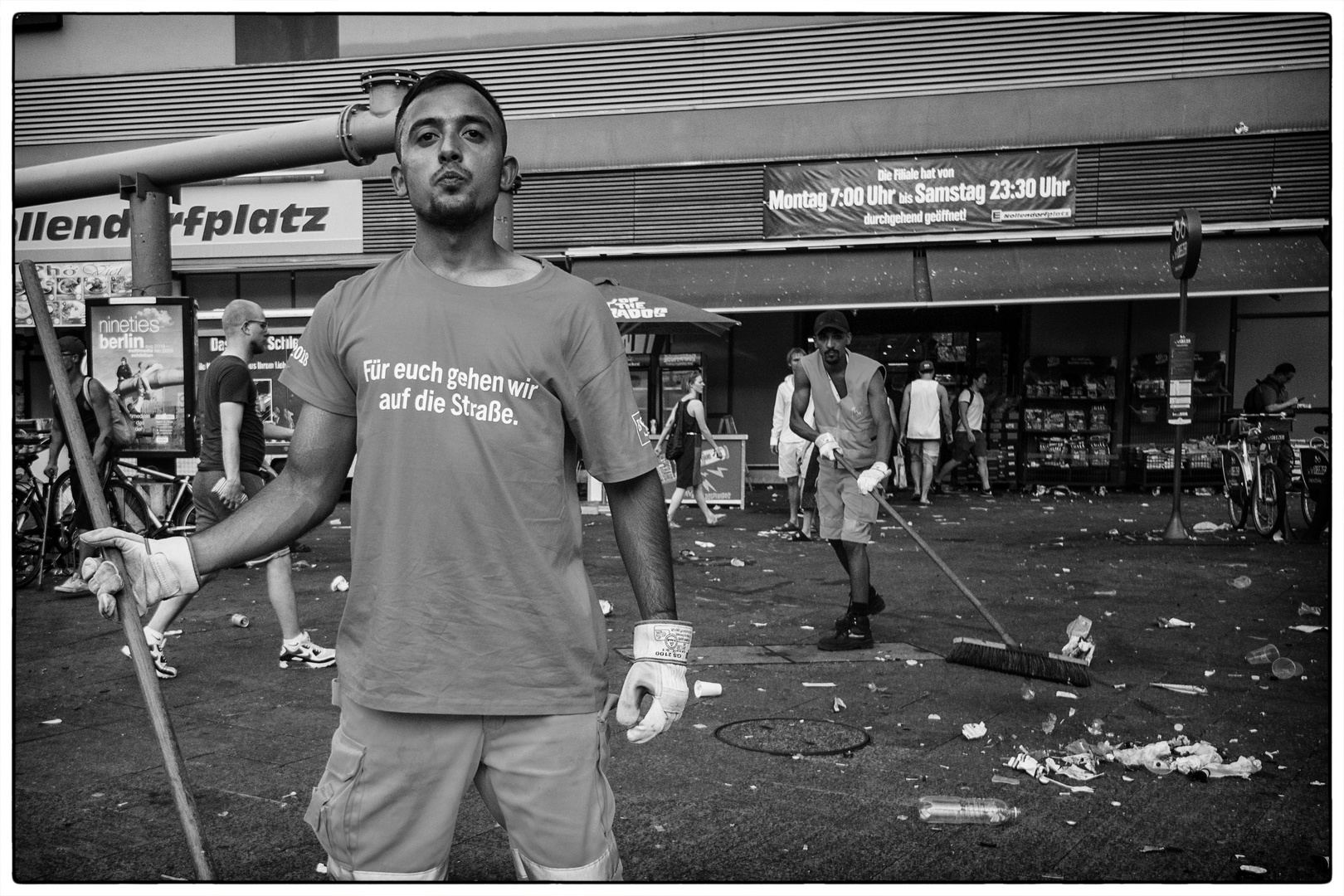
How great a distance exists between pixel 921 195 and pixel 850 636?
11.7 meters

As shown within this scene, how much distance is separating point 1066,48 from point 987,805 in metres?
14.9

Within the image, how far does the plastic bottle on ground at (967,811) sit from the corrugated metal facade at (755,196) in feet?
46.7

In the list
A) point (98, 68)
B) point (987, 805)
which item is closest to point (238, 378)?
point (987, 805)

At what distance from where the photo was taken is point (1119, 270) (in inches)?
643

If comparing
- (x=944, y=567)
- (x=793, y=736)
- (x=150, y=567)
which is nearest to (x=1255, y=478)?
(x=944, y=567)

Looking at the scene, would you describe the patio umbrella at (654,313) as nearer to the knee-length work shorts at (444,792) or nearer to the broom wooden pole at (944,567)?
the broom wooden pole at (944,567)

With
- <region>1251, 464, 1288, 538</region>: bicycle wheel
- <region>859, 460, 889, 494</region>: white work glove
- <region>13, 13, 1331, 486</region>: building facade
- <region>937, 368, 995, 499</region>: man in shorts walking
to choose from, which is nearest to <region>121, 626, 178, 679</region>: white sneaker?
<region>859, 460, 889, 494</region>: white work glove

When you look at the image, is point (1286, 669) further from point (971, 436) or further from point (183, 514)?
point (971, 436)

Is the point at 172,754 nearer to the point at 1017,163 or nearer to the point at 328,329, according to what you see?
the point at 328,329

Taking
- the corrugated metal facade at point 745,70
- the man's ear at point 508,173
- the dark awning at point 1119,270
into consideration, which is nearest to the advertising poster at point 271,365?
the corrugated metal facade at point 745,70

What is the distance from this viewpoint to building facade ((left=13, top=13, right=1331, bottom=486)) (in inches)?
646

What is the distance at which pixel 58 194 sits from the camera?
31.8ft

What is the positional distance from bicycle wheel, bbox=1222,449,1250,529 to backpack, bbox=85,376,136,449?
10.2 metres

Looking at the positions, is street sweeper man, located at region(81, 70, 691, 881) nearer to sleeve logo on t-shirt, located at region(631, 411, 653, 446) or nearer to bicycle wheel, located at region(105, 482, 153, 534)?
sleeve logo on t-shirt, located at region(631, 411, 653, 446)
